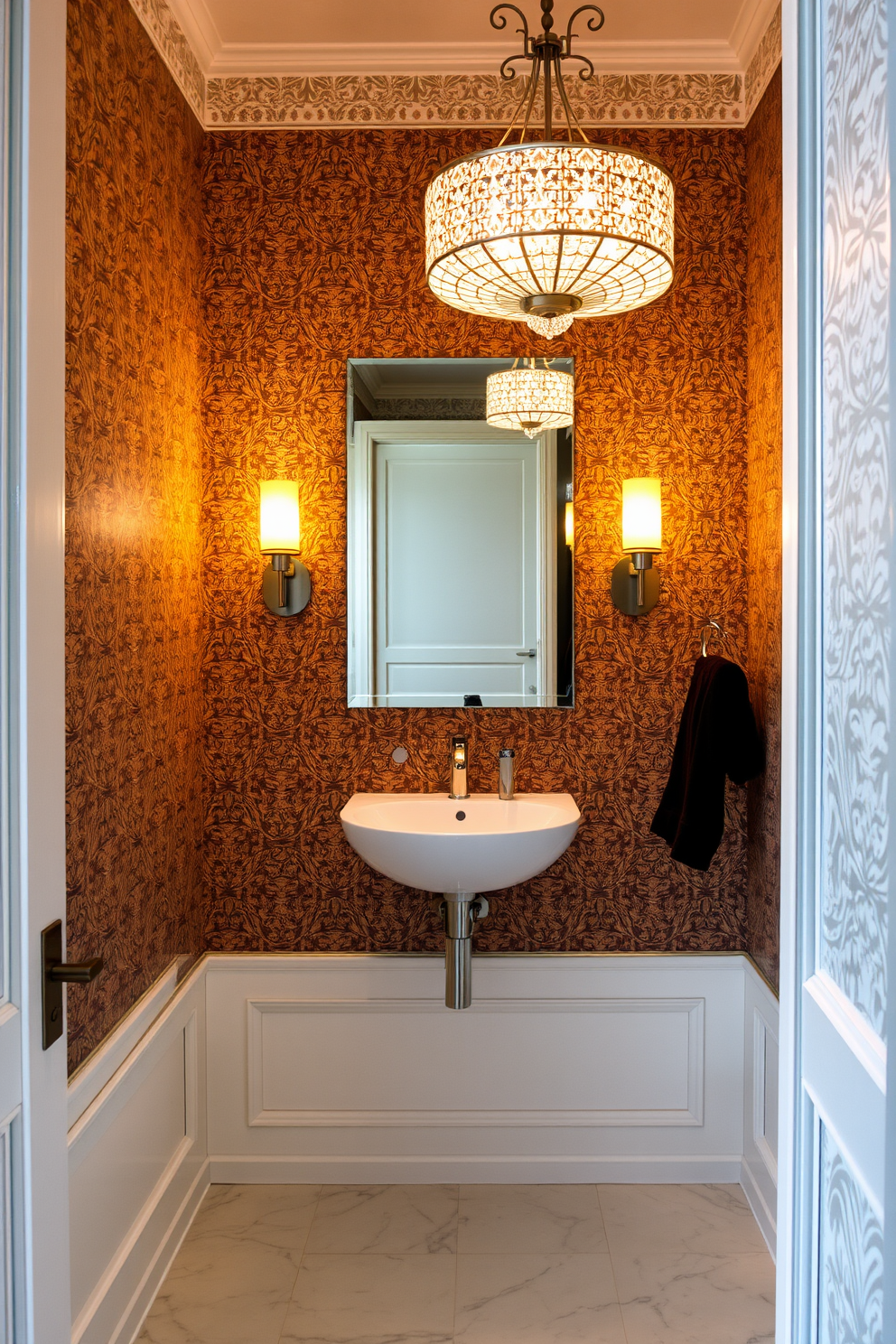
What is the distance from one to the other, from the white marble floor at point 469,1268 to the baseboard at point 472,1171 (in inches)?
0.9

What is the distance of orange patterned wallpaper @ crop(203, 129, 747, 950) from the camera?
2.53m

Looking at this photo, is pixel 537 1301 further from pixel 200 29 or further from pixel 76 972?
pixel 200 29

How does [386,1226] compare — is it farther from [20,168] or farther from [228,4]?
[228,4]

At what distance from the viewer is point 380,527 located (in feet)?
8.43

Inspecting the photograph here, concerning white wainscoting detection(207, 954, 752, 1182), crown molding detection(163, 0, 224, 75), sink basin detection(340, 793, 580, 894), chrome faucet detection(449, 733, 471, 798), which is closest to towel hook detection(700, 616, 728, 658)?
sink basin detection(340, 793, 580, 894)

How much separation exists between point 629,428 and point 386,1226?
2.05m

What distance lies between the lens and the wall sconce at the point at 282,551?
2.46m

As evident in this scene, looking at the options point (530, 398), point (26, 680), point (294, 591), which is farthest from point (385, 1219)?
point (530, 398)

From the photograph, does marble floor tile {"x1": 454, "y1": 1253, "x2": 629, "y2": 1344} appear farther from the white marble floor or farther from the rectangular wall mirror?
the rectangular wall mirror

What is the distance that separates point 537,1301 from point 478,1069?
583 mm

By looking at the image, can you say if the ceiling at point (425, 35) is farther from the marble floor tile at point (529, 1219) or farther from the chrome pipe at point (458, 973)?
the marble floor tile at point (529, 1219)

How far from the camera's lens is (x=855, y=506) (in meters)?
0.85

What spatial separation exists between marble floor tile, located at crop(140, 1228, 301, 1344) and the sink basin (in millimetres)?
899

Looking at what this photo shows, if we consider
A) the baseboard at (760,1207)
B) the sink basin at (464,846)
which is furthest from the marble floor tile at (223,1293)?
the baseboard at (760,1207)
